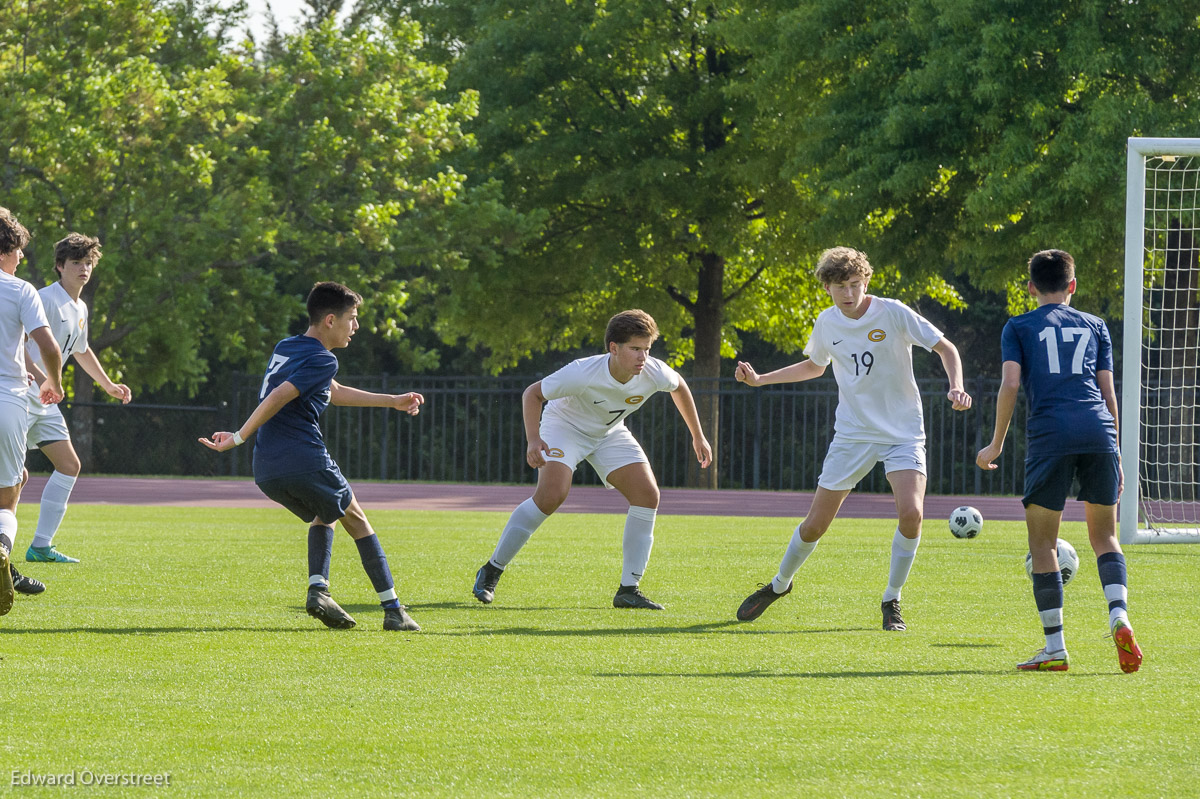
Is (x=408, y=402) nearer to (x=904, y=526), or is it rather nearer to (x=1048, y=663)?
(x=904, y=526)

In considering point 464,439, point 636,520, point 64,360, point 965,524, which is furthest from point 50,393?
point 464,439

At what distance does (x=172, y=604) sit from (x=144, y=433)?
1112 inches

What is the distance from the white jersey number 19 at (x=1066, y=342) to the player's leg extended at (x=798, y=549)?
67.4 inches

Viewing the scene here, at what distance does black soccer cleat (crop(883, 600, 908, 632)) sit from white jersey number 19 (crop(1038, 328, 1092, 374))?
171 cm

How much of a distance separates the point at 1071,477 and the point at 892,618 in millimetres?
1487

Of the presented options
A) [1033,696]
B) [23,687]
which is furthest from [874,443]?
Answer: [23,687]

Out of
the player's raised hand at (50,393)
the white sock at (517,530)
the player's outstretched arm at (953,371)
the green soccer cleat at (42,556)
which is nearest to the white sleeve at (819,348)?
the player's outstretched arm at (953,371)

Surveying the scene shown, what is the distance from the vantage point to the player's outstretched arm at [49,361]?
7652mm

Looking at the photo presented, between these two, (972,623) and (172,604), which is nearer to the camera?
(972,623)

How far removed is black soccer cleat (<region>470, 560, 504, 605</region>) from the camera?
333 inches

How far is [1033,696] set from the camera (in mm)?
5301

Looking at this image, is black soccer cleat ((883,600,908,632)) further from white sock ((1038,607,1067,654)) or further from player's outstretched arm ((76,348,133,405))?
player's outstretched arm ((76,348,133,405))

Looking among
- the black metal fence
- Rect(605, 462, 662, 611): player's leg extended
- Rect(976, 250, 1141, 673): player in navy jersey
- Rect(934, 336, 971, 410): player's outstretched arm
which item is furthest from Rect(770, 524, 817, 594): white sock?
the black metal fence

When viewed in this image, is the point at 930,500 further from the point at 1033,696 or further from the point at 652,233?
the point at 1033,696
